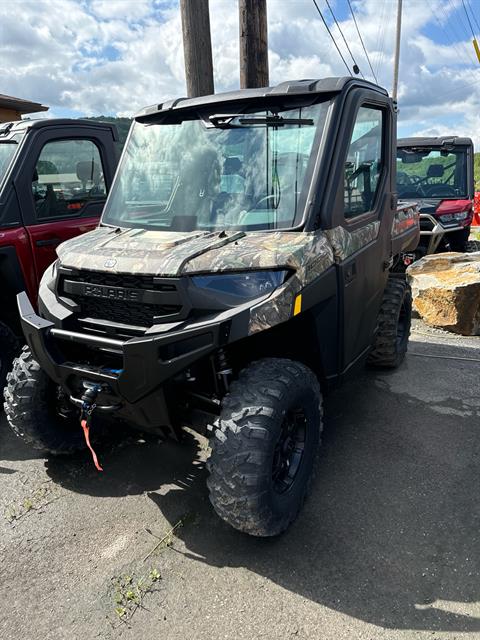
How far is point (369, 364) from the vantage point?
5.05m

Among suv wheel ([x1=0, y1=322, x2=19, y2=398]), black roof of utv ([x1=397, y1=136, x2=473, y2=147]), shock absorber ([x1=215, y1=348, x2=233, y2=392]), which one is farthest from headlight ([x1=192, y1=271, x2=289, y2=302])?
black roof of utv ([x1=397, y1=136, x2=473, y2=147])

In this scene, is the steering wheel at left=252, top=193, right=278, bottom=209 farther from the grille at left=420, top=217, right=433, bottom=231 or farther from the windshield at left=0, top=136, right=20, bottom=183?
the grille at left=420, top=217, right=433, bottom=231

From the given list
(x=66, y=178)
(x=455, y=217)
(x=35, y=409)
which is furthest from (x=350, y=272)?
(x=455, y=217)

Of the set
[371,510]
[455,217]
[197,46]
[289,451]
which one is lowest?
[371,510]

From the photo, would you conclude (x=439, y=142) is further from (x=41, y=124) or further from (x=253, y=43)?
(x=41, y=124)

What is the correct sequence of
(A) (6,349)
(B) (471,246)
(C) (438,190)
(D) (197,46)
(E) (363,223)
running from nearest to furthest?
(E) (363,223) → (A) (6,349) → (D) (197,46) → (C) (438,190) → (B) (471,246)

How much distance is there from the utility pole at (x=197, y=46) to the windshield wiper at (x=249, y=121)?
2.65 metres

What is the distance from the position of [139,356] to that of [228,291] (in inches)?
20.9

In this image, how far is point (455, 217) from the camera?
870 cm

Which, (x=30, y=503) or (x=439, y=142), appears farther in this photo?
(x=439, y=142)

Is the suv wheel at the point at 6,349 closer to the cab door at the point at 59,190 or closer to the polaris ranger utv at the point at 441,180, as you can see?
the cab door at the point at 59,190

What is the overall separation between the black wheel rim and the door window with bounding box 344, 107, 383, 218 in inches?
50.9

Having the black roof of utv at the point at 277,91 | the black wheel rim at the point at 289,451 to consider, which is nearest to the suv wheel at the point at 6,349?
the black roof of utv at the point at 277,91

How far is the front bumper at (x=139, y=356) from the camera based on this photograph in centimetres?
241
